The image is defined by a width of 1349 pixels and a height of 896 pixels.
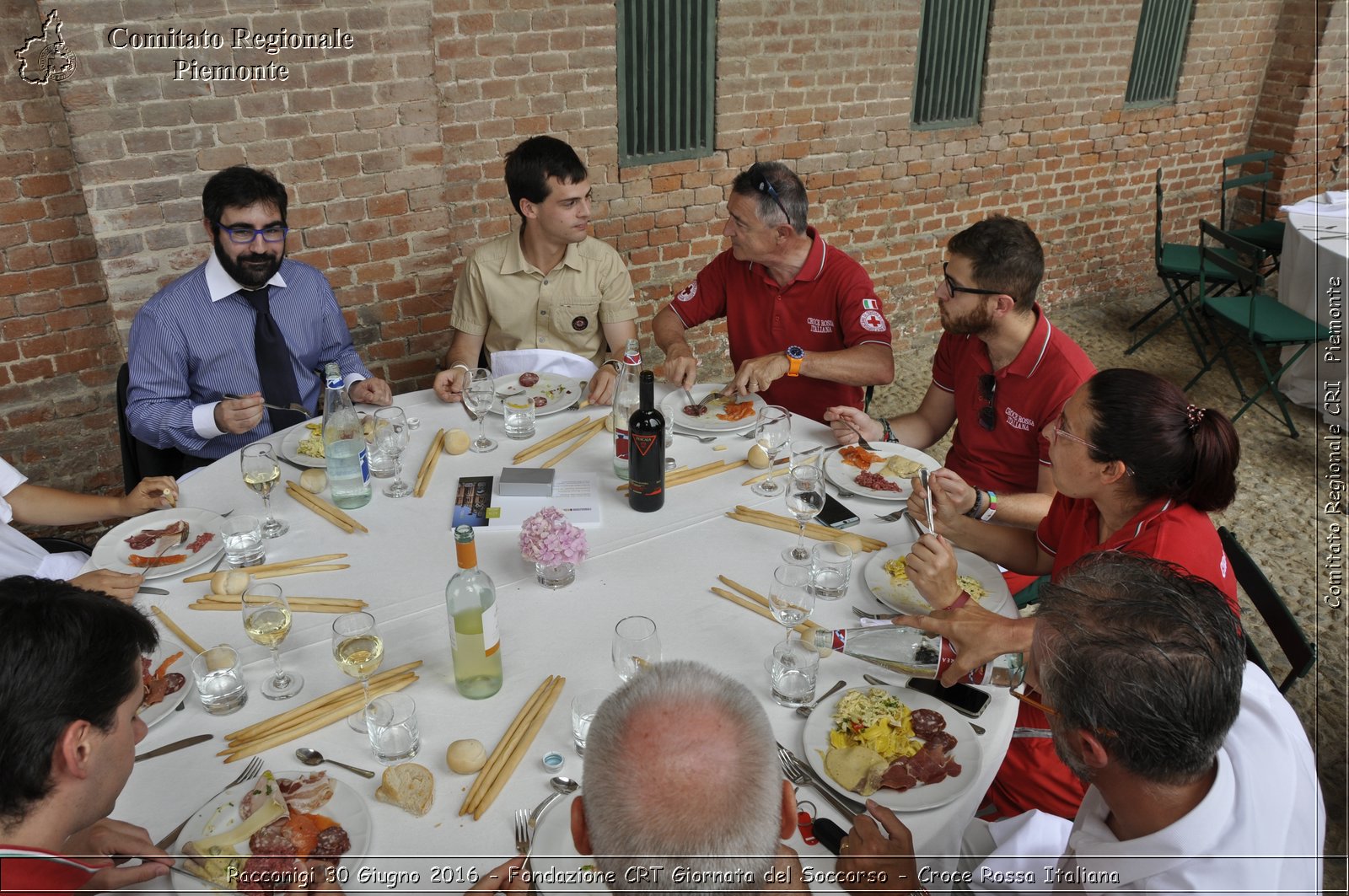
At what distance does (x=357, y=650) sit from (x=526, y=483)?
89 centimetres

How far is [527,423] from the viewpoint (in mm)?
3082

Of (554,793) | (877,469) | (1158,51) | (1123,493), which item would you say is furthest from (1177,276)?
(554,793)

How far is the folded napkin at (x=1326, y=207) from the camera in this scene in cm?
599

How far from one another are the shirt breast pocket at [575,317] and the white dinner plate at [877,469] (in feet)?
5.02

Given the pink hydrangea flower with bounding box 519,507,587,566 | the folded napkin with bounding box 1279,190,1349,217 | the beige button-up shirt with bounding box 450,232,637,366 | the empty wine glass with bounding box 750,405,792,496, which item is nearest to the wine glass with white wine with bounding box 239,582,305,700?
the pink hydrangea flower with bounding box 519,507,587,566

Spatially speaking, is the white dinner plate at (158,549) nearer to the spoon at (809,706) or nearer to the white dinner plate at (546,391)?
the white dinner plate at (546,391)

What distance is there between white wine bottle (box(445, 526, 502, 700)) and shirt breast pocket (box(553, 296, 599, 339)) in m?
2.26

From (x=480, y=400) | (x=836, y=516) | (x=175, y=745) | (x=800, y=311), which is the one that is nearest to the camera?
(x=175, y=745)

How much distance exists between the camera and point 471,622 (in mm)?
1900

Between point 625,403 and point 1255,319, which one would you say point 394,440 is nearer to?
point 625,403

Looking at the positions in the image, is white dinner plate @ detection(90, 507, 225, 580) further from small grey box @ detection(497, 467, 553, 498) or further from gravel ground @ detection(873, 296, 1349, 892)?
gravel ground @ detection(873, 296, 1349, 892)

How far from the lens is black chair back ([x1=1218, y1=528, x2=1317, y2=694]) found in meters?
2.24

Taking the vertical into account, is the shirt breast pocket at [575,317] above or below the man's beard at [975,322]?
below

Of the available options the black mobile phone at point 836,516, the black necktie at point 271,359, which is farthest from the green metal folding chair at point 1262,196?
the black necktie at point 271,359
